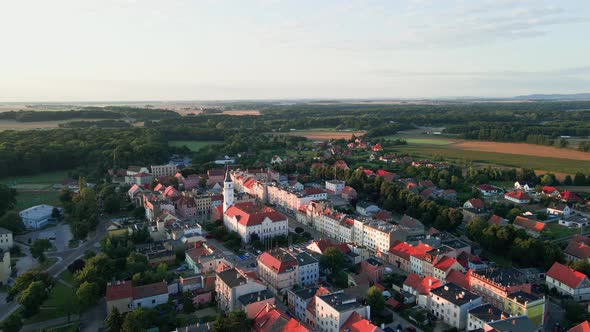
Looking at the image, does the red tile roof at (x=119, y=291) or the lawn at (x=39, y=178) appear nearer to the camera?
the red tile roof at (x=119, y=291)

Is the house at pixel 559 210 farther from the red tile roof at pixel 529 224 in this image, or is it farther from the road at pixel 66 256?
the road at pixel 66 256

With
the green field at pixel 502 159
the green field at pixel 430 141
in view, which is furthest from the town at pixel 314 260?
the green field at pixel 430 141

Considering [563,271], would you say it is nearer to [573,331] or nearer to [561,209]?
[573,331]

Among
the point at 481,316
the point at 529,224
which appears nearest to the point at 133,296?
the point at 481,316

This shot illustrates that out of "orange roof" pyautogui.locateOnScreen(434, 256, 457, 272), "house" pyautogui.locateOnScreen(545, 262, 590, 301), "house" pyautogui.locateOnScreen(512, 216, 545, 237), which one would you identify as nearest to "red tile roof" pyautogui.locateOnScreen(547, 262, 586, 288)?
"house" pyautogui.locateOnScreen(545, 262, 590, 301)

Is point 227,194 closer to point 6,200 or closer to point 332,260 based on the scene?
point 332,260

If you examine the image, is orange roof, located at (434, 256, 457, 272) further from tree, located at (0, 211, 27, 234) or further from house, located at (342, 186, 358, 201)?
tree, located at (0, 211, 27, 234)

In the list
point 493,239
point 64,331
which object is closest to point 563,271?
point 493,239
